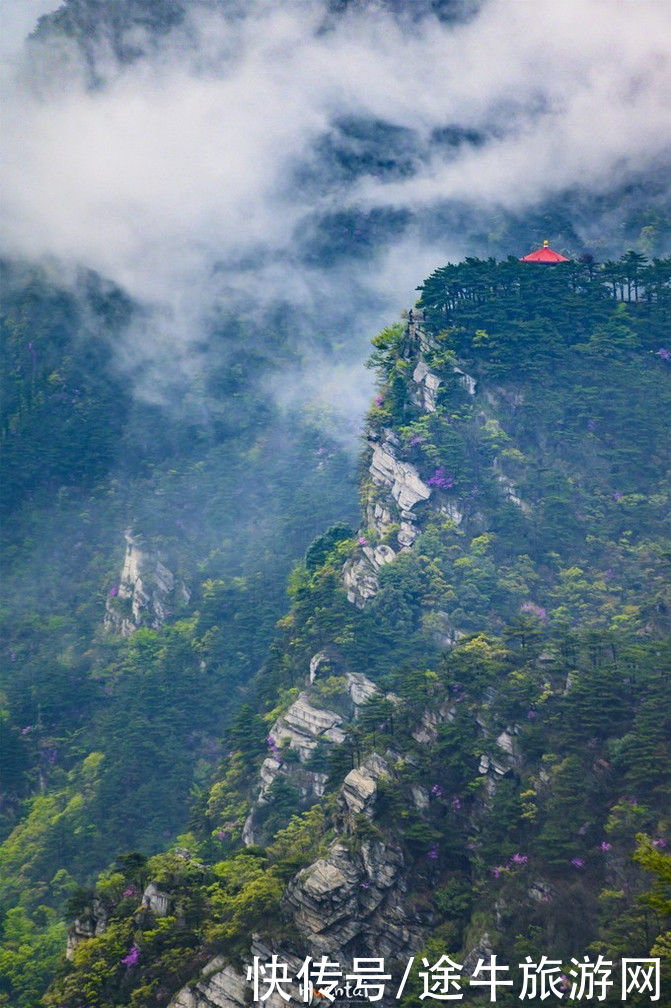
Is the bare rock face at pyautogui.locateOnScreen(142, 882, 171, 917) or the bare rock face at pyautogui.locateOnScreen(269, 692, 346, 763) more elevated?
the bare rock face at pyautogui.locateOnScreen(269, 692, 346, 763)

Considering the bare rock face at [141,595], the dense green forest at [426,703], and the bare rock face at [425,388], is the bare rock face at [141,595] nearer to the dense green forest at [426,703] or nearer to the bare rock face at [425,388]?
the dense green forest at [426,703]

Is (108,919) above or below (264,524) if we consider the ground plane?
below

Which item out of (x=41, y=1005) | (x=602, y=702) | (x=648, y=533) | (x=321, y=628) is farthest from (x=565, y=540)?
A: (x=41, y=1005)

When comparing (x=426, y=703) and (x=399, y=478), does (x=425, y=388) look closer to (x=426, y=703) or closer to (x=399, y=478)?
(x=399, y=478)

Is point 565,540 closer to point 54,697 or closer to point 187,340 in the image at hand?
point 54,697

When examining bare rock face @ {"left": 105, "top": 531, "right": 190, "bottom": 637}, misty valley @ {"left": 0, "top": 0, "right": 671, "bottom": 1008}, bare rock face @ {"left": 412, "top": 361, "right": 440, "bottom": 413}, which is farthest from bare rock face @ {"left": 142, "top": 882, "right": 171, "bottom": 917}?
bare rock face @ {"left": 105, "top": 531, "right": 190, "bottom": 637}

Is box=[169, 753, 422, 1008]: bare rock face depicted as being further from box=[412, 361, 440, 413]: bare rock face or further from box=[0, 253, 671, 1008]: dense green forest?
box=[412, 361, 440, 413]: bare rock face
